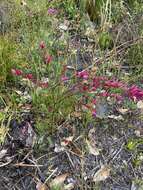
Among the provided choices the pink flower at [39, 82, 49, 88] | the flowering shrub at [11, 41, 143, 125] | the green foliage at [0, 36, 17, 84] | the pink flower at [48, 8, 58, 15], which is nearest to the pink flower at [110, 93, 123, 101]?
the flowering shrub at [11, 41, 143, 125]

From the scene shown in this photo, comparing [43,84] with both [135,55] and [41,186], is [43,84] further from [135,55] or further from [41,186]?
[135,55]

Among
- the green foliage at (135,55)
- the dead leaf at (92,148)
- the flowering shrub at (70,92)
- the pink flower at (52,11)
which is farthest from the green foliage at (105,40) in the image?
the dead leaf at (92,148)

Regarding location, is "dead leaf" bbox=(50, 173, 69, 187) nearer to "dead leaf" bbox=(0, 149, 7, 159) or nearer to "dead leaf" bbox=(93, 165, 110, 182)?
"dead leaf" bbox=(93, 165, 110, 182)

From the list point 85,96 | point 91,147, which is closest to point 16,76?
point 85,96

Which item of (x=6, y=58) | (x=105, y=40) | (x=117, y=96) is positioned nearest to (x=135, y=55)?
(x=105, y=40)

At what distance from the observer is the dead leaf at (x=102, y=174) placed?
214 centimetres

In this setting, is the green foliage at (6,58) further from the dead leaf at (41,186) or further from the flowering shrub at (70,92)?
the dead leaf at (41,186)

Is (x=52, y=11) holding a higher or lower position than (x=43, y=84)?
higher

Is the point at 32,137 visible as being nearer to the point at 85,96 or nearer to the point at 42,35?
the point at 85,96

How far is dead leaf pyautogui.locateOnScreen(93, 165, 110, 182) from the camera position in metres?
2.14

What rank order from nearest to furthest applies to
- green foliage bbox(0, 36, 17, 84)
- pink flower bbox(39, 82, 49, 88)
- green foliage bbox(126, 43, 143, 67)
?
pink flower bbox(39, 82, 49, 88), green foliage bbox(0, 36, 17, 84), green foliage bbox(126, 43, 143, 67)

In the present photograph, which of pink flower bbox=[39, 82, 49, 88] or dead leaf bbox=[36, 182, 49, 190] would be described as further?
pink flower bbox=[39, 82, 49, 88]

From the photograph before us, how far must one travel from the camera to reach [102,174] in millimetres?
2164

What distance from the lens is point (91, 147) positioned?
7.40 ft
